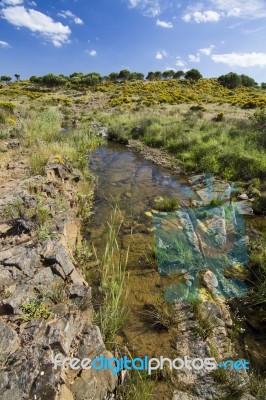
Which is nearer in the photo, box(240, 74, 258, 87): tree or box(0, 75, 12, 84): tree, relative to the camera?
box(240, 74, 258, 87): tree

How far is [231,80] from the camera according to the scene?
159 ft

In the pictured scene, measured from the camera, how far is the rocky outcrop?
92.1 inches

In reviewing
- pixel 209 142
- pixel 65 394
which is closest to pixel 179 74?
pixel 209 142

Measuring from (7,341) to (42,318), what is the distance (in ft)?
1.36

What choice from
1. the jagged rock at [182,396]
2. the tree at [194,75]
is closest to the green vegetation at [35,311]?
the jagged rock at [182,396]

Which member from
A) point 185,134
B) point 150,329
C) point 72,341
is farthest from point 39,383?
point 185,134

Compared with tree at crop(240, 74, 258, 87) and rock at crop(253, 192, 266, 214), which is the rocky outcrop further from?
tree at crop(240, 74, 258, 87)

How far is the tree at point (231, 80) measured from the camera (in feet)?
157

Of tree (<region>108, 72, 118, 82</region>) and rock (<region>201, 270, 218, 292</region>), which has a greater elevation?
tree (<region>108, 72, 118, 82</region>)

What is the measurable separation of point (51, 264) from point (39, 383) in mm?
1690

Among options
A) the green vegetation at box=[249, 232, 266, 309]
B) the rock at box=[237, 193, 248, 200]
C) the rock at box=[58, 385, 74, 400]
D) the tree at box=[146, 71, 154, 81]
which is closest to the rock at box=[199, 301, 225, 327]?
the green vegetation at box=[249, 232, 266, 309]

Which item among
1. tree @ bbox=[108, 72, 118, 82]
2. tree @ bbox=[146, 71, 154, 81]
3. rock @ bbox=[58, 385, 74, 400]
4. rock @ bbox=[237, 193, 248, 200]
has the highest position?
tree @ bbox=[146, 71, 154, 81]

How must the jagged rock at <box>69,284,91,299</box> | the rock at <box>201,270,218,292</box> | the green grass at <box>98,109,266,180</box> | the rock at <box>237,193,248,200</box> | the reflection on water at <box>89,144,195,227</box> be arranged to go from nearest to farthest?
the jagged rock at <box>69,284,91,299</box> < the rock at <box>201,270,218,292</box> < the reflection on water at <box>89,144,195,227</box> < the rock at <box>237,193,248,200</box> < the green grass at <box>98,109,266,180</box>

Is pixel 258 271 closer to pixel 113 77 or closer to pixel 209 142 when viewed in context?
pixel 209 142
